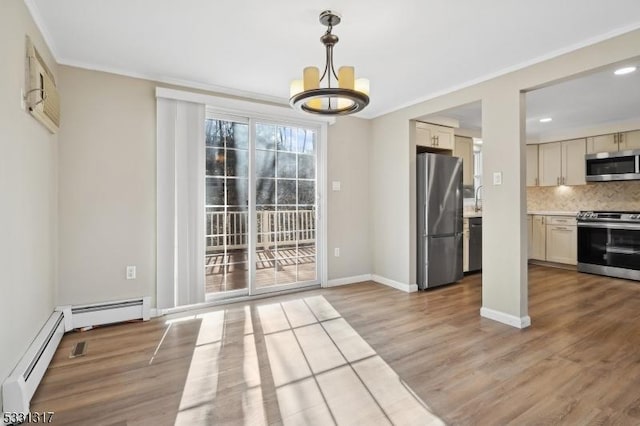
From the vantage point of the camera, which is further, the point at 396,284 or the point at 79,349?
the point at 396,284

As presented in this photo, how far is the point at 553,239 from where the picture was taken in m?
5.74

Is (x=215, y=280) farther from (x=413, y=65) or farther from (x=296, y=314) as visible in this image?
(x=413, y=65)

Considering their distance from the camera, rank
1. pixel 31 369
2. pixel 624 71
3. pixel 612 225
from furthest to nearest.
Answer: pixel 612 225 → pixel 624 71 → pixel 31 369

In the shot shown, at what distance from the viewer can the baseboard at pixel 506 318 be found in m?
3.00

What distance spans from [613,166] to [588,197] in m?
0.80

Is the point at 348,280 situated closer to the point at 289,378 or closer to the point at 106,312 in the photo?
the point at 289,378

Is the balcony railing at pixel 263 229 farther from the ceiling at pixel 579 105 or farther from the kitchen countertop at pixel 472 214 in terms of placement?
the kitchen countertop at pixel 472 214

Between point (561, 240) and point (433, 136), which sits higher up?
point (433, 136)

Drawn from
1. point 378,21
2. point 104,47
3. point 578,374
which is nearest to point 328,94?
Result: point 378,21

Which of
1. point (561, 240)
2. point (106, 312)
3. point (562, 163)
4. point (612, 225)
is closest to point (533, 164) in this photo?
point (562, 163)

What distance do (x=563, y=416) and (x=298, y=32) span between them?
9.76 ft

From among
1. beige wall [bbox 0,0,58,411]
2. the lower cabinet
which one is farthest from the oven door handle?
beige wall [bbox 0,0,58,411]

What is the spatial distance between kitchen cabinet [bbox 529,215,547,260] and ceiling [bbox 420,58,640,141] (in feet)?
5.43

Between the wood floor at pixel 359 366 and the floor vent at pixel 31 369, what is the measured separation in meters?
0.09
